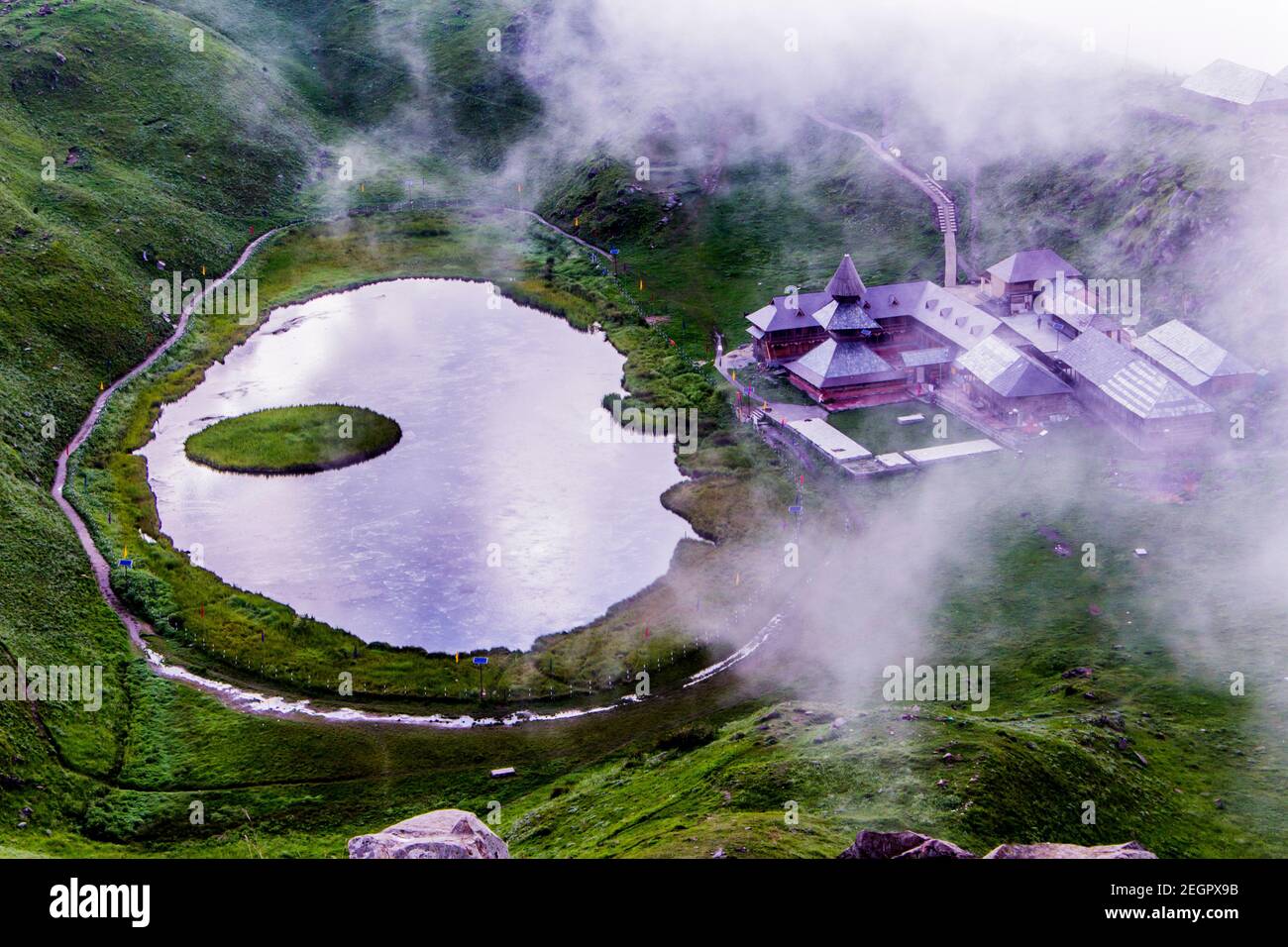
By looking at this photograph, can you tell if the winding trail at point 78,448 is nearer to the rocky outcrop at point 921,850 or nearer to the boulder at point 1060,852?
the rocky outcrop at point 921,850

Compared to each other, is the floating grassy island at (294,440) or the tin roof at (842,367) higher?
the tin roof at (842,367)

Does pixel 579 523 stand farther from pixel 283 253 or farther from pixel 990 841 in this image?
pixel 283 253

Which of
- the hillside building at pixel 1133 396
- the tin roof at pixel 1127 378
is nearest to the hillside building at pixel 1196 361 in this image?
the hillside building at pixel 1133 396

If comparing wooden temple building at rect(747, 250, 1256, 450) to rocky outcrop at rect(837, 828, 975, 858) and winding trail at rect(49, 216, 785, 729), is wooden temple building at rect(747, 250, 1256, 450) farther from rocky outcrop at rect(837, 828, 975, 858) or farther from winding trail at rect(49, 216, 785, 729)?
rocky outcrop at rect(837, 828, 975, 858)

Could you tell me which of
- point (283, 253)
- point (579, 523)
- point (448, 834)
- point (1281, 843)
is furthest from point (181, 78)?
point (1281, 843)

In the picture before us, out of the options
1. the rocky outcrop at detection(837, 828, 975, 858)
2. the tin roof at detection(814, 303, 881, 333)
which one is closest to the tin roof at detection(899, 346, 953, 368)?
the tin roof at detection(814, 303, 881, 333)

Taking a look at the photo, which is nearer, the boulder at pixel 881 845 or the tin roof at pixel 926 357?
the boulder at pixel 881 845
